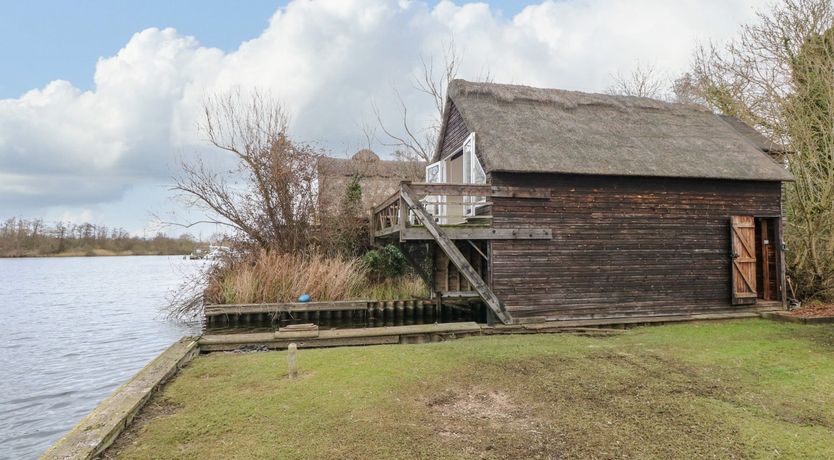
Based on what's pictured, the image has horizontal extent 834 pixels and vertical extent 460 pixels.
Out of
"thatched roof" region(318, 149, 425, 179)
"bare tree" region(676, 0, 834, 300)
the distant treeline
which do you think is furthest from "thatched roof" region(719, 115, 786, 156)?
the distant treeline

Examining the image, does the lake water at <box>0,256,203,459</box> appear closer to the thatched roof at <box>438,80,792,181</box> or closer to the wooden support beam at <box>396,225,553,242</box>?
the wooden support beam at <box>396,225,553,242</box>

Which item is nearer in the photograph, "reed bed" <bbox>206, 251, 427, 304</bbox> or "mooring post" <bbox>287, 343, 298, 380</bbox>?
"mooring post" <bbox>287, 343, 298, 380</bbox>

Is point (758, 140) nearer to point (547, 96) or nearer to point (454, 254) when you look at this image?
point (547, 96)

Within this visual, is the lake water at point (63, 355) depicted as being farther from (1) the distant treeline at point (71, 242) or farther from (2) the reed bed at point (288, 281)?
(1) the distant treeline at point (71, 242)

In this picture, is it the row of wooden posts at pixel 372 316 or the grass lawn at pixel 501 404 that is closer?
the grass lawn at pixel 501 404

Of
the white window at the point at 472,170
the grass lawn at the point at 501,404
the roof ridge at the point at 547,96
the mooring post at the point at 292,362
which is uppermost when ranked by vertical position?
the roof ridge at the point at 547,96

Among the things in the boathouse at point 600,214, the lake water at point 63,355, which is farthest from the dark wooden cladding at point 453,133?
the lake water at point 63,355

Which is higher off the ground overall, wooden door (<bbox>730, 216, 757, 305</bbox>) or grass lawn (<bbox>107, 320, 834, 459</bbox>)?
wooden door (<bbox>730, 216, 757, 305</bbox>)

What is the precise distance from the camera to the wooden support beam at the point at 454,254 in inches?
371

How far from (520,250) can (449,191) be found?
202 cm

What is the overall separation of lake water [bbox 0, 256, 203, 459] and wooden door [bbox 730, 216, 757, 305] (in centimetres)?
1312

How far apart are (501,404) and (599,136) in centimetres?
844

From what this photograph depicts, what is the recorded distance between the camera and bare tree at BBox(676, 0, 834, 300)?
38.9 ft

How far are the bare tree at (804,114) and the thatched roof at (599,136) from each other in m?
1.22
